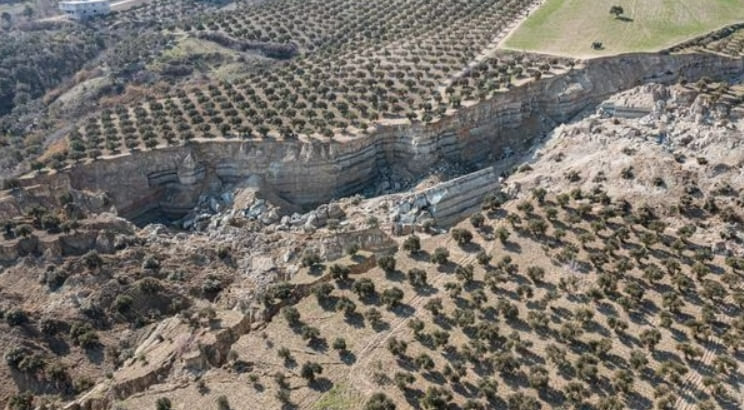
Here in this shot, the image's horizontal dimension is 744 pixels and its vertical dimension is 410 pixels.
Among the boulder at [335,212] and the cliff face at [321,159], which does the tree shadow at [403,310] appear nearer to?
the boulder at [335,212]

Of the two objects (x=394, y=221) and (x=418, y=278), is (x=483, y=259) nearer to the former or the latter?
(x=418, y=278)

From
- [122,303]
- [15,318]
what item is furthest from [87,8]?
[15,318]

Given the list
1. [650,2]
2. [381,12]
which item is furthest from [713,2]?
[381,12]

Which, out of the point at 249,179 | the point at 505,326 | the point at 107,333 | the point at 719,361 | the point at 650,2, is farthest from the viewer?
the point at 650,2

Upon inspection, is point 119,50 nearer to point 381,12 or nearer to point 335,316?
point 381,12

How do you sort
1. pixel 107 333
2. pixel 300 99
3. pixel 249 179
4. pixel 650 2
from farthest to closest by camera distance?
pixel 650 2 → pixel 300 99 → pixel 249 179 → pixel 107 333

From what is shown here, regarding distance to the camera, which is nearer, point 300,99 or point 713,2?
point 300,99
